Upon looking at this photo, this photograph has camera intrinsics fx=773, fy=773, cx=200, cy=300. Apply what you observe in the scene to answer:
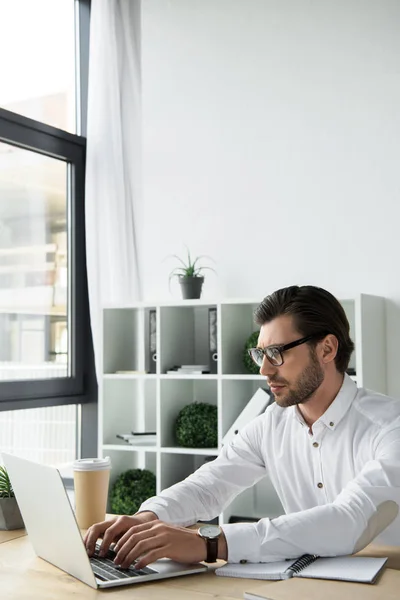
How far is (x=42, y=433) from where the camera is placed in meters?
4.09

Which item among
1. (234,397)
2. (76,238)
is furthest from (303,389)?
(76,238)

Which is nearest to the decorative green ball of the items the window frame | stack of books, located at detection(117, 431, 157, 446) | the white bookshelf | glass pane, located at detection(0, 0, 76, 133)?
the white bookshelf

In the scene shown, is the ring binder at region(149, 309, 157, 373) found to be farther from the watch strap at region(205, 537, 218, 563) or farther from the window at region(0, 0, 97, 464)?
the watch strap at region(205, 537, 218, 563)

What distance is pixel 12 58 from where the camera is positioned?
4004mm

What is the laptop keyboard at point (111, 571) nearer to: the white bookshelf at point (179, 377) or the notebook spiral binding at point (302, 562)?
the notebook spiral binding at point (302, 562)

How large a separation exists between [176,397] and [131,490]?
50 cm

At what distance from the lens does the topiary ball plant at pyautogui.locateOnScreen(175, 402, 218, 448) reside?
3611 mm

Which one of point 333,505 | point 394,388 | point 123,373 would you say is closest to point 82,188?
point 123,373

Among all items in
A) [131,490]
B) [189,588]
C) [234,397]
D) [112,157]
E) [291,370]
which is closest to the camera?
[189,588]

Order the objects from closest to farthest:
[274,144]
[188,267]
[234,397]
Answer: [234,397] < [274,144] < [188,267]

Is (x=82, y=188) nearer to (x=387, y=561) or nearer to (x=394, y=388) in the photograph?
(x=394, y=388)

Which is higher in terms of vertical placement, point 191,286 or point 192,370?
point 191,286

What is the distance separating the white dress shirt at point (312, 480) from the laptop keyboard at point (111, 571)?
0.20 m

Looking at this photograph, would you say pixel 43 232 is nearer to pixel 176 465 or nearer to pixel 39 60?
pixel 39 60
